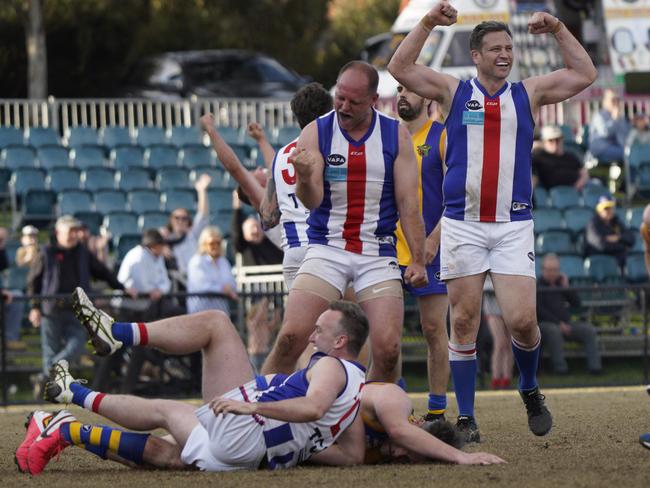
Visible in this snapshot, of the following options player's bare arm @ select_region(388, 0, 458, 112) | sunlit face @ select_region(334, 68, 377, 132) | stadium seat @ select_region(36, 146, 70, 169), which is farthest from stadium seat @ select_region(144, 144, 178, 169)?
sunlit face @ select_region(334, 68, 377, 132)

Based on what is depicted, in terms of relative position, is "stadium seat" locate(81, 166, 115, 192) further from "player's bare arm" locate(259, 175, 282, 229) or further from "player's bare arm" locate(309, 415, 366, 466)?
"player's bare arm" locate(309, 415, 366, 466)

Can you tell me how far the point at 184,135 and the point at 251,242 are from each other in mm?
6523

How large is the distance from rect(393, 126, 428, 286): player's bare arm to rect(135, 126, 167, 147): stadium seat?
13527 mm

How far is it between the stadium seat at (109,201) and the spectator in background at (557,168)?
544cm

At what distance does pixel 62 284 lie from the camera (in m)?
15.0

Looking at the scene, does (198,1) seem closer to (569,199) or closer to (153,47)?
(153,47)

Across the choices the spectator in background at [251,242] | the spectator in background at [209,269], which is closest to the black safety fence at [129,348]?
the spectator in background at [209,269]

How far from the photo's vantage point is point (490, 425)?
34.2 feet

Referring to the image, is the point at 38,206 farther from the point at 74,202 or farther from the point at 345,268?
the point at 345,268

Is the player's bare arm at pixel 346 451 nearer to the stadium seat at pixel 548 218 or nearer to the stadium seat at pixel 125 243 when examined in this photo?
the stadium seat at pixel 125 243

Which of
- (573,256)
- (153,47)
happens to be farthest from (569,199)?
(153,47)

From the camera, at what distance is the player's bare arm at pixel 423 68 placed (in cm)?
859

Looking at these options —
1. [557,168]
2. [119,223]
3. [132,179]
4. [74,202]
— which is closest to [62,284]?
[119,223]

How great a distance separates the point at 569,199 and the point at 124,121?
7907 millimetres
